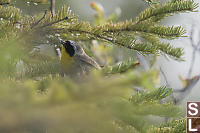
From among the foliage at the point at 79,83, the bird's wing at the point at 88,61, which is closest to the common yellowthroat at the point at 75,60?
the bird's wing at the point at 88,61

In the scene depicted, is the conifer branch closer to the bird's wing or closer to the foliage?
the foliage

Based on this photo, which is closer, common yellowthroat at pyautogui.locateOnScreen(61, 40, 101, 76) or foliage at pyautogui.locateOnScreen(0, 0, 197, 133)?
foliage at pyautogui.locateOnScreen(0, 0, 197, 133)

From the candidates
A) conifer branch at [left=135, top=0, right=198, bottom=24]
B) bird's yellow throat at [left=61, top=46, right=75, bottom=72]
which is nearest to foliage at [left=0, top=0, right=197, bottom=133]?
conifer branch at [left=135, top=0, right=198, bottom=24]

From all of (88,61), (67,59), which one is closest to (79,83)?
(88,61)

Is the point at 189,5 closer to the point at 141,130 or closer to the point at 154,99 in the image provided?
the point at 154,99

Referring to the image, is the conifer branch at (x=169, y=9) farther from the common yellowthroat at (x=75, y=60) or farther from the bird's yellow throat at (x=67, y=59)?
the bird's yellow throat at (x=67, y=59)

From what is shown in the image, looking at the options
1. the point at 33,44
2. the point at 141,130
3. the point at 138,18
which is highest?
the point at 138,18

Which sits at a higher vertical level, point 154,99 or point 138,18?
point 138,18

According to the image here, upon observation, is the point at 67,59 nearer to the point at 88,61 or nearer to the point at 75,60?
the point at 75,60

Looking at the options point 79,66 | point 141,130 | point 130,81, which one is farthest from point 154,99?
point 79,66
